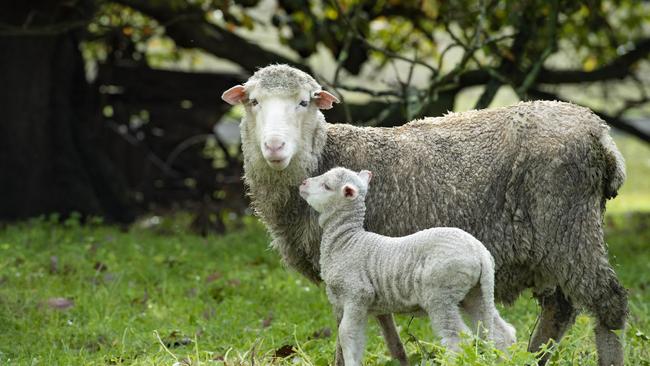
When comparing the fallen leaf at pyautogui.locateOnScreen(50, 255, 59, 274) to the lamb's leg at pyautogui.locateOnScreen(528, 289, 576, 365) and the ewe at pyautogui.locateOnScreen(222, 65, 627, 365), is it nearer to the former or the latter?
the ewe at pyautogui.locateOnScreen(222, 65, 627, 365)

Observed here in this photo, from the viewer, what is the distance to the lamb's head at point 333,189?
4277 millimetres

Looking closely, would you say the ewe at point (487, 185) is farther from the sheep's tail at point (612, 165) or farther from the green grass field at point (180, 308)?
the green grass field at point (180, 308)

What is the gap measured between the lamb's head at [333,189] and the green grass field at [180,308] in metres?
0.69

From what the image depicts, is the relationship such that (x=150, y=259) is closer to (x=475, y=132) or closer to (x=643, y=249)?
(x=475, y=132)

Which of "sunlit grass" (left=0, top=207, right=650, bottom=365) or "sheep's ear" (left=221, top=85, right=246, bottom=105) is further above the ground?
"sheep's ear" (left=221, top=85, right=246, bottom=105)

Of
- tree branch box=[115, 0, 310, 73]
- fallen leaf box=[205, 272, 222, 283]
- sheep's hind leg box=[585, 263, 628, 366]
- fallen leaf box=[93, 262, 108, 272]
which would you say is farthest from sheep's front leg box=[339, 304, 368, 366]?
tree branch box=[115, 0, 310, 73]

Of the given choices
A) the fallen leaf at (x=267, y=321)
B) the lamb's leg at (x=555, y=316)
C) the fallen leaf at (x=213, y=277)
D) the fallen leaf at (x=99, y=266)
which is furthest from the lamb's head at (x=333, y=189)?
the fallen leaf at (x=99, y=266)

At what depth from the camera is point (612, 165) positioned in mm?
4707

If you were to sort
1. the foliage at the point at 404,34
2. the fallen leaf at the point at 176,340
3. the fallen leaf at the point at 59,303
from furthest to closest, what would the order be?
the foliage at the point at 404,34, the fallen leaf at the point at 59,303, the fallen leaf at the point at 176,340

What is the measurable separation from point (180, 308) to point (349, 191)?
235 centimetres

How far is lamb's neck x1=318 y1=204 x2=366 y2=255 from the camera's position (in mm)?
4289

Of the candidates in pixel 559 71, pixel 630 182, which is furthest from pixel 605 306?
pixel 630 182

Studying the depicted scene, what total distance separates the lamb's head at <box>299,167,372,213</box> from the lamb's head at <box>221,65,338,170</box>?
0.59 feet

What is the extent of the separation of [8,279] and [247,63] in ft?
12.6
